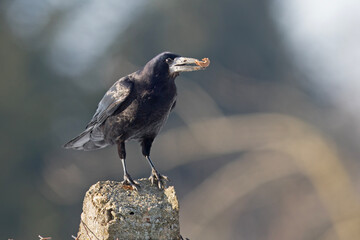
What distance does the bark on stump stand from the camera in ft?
13.0

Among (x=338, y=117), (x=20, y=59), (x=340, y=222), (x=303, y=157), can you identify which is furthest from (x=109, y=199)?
(x=338, y=117)

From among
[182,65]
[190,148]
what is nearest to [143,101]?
[182,65]

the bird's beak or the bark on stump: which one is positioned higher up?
the bird's beak

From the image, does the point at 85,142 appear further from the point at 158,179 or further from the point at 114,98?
the point at 158,179

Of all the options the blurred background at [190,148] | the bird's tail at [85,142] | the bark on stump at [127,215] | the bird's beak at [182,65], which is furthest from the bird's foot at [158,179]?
the blurred background at [190,148]

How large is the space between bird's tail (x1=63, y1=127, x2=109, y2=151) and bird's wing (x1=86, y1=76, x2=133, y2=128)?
0.17m

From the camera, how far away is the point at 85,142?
19.7 feet

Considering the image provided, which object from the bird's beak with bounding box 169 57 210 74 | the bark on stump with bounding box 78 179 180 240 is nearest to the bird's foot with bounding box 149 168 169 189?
the bark on stump with bounding box 78 179 180 240

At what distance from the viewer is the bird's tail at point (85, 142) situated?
233 inches

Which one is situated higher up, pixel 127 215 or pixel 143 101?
pixel 143 101

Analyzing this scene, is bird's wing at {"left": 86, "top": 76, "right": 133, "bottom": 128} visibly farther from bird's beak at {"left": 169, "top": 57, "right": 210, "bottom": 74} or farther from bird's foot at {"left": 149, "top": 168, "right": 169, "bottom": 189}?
bird's foot at {"left": 149, "top": 168, "right": 169, "bottom": 189}

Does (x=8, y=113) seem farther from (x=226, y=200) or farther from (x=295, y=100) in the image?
(x=295, y=100)

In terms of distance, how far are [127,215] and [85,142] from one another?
211 centimetres

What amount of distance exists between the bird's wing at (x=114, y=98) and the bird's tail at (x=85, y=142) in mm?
168
